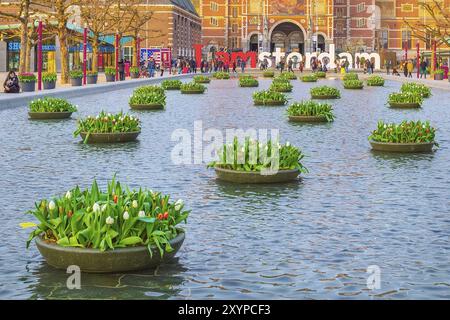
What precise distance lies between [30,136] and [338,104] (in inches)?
632

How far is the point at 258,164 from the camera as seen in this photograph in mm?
12641

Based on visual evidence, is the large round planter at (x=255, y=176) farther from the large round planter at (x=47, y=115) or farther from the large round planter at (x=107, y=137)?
the large round planter at (x=47, y=115)

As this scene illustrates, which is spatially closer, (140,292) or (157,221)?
(140,292)

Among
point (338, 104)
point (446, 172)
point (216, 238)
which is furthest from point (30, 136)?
point (338, 104)

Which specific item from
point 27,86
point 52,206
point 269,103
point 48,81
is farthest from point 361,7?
point 52,206

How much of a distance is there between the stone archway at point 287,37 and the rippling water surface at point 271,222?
11617 cm

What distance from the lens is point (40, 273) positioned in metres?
7.36

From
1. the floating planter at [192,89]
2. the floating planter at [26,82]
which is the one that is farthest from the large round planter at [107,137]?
the floating planter at [192,89]

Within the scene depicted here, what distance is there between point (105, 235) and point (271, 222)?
2.86m

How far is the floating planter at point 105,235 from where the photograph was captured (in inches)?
283

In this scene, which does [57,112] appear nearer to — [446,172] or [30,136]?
[30,136]

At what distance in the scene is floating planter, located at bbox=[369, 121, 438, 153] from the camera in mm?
16359
